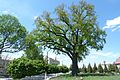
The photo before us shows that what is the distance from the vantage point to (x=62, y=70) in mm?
70812

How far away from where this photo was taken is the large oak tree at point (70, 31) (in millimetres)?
43125

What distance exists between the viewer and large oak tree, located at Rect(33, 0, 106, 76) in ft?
141

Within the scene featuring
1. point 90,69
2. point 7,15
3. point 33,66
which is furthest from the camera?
point 90,69

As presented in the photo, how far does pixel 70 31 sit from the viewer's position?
43.8 m

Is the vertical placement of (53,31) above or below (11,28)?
below

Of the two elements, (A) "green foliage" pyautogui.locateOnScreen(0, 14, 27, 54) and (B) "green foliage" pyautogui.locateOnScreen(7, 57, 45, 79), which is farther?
(A) "green foliage" pyautogui.locateOnScreen(0, 14, 27, 54)

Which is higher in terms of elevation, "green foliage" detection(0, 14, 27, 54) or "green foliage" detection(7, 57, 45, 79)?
"green foliage" detection(0, 14, 27, 54)

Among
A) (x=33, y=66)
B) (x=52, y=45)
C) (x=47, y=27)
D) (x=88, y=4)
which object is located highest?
(x=88, y=4)

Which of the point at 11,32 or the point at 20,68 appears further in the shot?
the point at 11,32

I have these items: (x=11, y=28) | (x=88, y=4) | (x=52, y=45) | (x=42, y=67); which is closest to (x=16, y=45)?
(x=11, y=28)

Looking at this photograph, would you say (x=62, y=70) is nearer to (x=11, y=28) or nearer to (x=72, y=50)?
(x=11, y=28)

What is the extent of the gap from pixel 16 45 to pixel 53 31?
19.0 m

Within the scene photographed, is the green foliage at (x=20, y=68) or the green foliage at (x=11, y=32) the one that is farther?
the green foliage at (x=11, y=32)

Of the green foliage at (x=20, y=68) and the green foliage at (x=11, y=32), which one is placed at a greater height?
the green foliage at (x=11, y=32)
